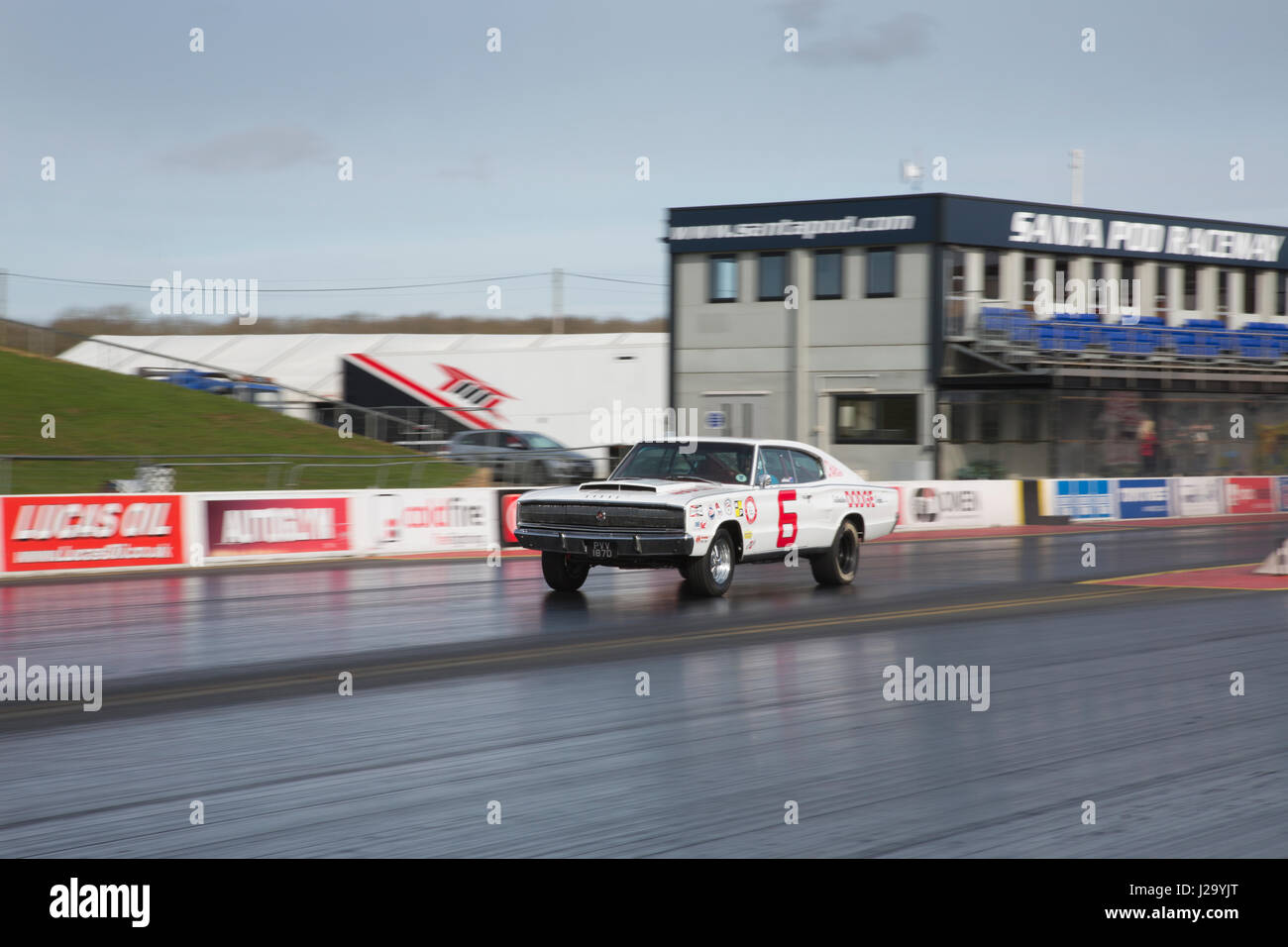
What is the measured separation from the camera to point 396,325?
93875 millimetres

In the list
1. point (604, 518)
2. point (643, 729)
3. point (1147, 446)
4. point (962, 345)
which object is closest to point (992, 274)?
point (962, 345)

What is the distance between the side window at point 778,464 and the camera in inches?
632

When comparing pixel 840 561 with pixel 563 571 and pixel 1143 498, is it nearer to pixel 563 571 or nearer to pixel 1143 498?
pixel 563 571

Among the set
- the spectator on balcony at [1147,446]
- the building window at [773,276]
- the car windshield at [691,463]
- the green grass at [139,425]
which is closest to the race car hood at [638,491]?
the car windshield at [691,463]

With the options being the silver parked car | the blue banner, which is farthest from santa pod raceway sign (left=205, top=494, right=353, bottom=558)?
the blue banner

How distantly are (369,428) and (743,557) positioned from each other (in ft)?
107

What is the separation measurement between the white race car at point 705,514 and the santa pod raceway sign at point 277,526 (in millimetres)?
6321

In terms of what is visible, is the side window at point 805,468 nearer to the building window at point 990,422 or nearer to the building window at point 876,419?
the building window at point 990,422

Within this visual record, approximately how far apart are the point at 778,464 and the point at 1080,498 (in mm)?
19197

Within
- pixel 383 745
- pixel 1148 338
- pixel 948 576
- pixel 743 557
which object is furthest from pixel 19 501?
pixel 1148 338

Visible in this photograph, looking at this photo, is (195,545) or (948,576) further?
(195,545)

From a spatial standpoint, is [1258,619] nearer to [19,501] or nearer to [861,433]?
[19,501]

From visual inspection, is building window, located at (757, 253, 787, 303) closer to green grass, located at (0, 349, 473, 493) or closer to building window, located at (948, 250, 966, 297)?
building window, located at (948, 250, 966, 297)
